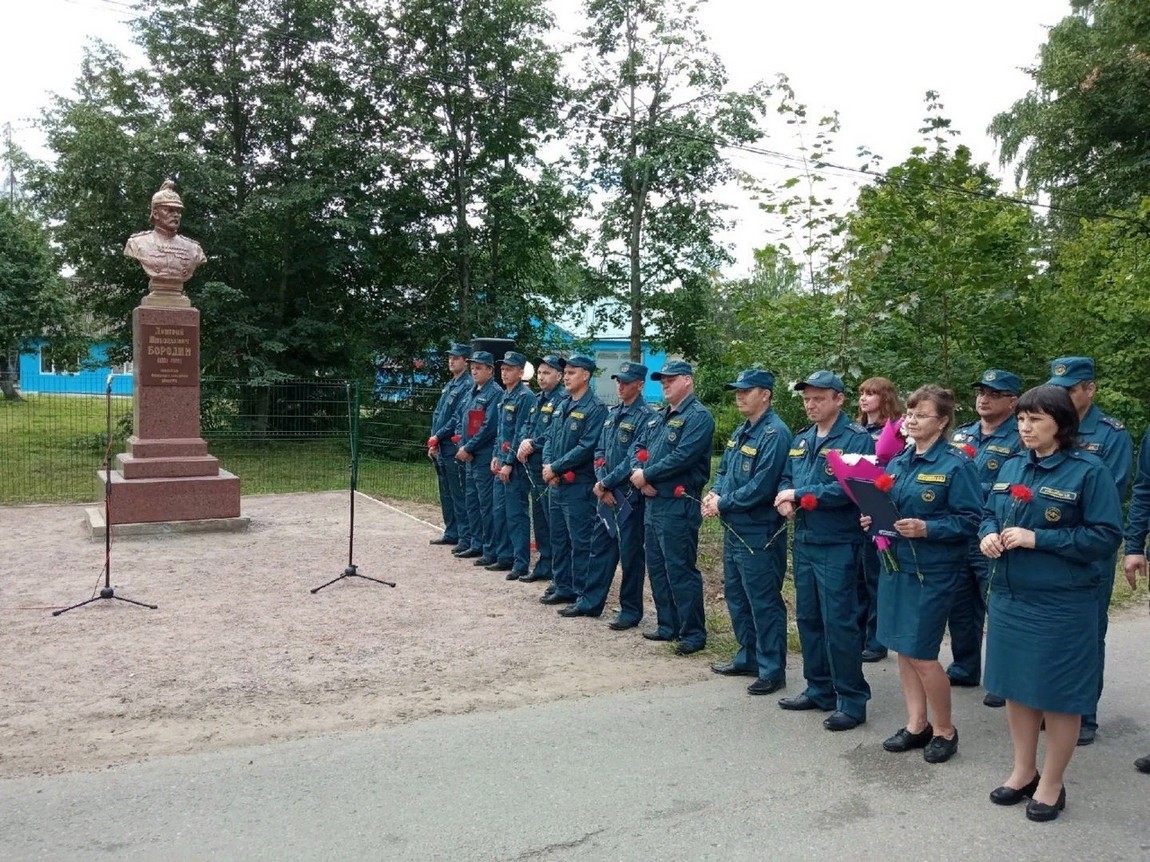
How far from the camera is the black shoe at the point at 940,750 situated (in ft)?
14.6

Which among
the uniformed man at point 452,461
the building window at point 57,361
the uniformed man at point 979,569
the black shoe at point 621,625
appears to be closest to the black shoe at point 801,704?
the uniformed man at point 979,569

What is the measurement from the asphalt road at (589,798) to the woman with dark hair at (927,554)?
0.80 feet

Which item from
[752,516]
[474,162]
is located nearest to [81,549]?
[752,516]

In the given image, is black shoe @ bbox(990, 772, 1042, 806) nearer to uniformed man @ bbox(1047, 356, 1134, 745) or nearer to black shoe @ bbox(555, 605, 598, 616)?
uniformed man @ bbox(1047, 356, 1134, 745)

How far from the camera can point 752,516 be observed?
18.2 feet

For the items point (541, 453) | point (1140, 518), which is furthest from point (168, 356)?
point (1140, 518)

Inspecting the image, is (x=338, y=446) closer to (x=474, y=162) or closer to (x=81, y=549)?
(x=81, y=549)

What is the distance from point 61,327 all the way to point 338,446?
9.62 meters

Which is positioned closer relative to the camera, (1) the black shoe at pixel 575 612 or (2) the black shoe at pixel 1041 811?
(2) the black shoe at pixel 1041 811

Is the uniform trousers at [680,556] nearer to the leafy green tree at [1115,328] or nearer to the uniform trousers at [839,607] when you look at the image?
the uniform trousers at [839,607]

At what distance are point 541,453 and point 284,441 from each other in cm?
843

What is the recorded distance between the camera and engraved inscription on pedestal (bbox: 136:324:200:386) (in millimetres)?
10867

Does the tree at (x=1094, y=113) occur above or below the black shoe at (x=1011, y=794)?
above

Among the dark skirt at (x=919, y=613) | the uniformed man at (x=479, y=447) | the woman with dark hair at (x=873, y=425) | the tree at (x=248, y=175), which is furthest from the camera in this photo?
the tree at (x=248, y=175)
